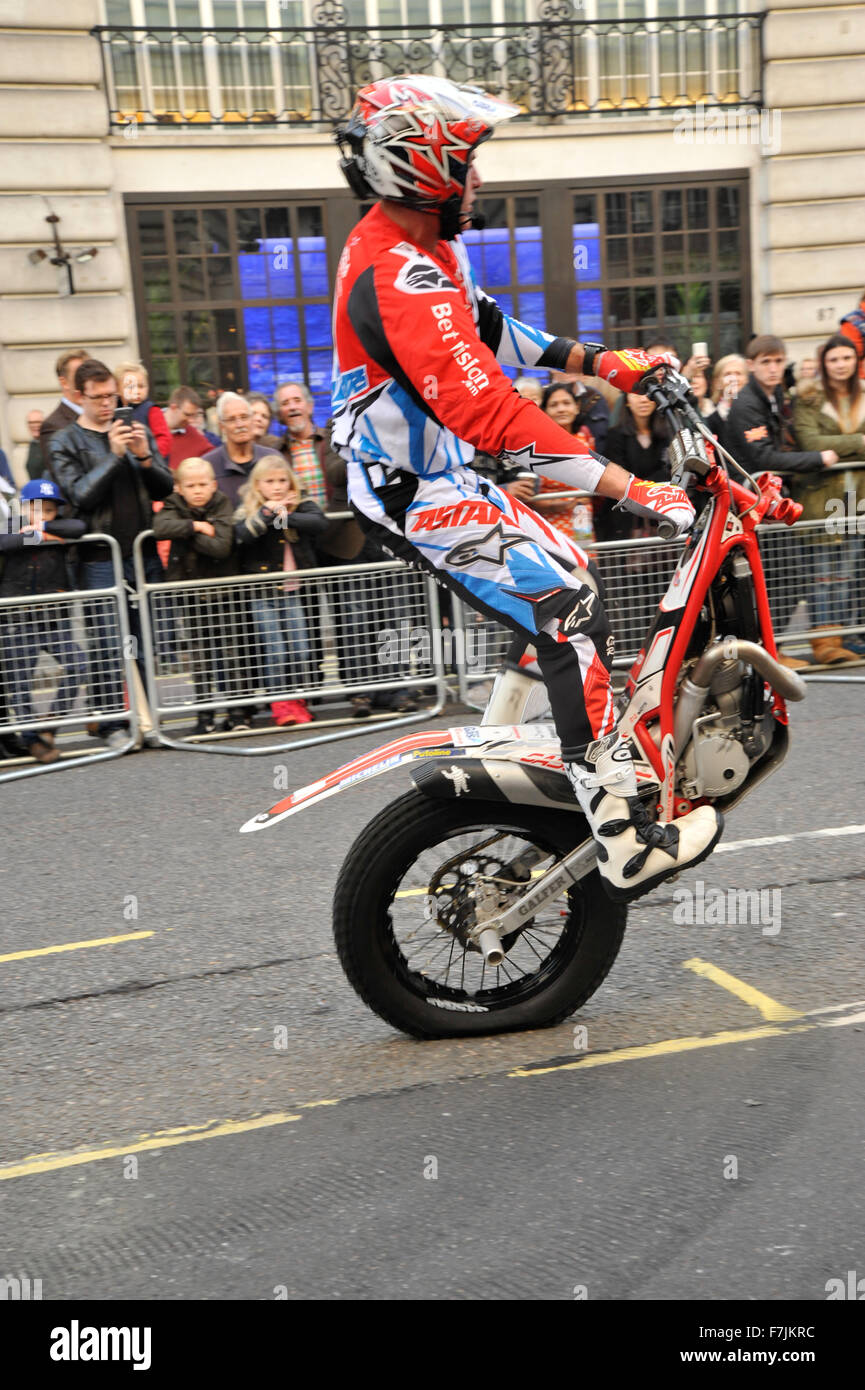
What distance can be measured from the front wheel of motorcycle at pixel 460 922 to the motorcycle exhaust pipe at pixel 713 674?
0.38 meters

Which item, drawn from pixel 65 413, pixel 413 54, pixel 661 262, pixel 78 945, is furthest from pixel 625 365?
pixel 661 262

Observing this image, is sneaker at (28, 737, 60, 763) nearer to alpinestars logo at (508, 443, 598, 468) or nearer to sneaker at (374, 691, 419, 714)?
sneaker at (374, 691, 419, 714)

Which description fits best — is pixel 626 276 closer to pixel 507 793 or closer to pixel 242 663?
pixel 242 663

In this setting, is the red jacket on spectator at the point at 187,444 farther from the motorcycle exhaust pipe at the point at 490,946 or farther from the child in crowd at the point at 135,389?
the motorcycle exhaust pipe at the point at 490,946

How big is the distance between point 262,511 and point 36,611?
1334 mm

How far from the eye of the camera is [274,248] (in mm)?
16609

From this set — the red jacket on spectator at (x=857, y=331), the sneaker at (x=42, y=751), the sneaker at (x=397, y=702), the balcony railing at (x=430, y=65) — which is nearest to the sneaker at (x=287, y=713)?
the sneaker at (x=397, y=702)

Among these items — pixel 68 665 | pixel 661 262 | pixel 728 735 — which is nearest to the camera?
pixel 728 735

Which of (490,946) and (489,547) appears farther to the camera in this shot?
(490,946)

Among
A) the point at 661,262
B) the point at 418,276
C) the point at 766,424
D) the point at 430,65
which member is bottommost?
the point at 766,424

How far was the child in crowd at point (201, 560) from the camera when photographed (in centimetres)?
814

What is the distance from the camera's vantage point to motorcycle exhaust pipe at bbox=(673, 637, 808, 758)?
388 cm

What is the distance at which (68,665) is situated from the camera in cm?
805

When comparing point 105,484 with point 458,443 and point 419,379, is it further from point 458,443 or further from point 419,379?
point 419,379
